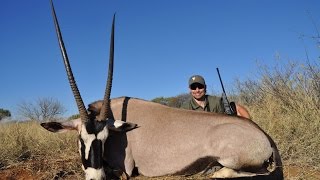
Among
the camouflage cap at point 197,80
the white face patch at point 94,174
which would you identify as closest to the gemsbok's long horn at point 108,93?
the white face patch at point 94,174

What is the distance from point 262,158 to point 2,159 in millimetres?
3208

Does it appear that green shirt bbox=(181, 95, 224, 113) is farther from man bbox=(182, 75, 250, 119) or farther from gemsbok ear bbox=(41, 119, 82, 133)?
gemsbok ear bbox=(41, 119, 82, 133)

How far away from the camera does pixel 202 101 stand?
5.11m

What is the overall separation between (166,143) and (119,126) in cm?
41

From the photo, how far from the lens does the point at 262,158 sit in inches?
131

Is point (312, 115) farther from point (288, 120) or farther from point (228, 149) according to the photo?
point (228, 149)

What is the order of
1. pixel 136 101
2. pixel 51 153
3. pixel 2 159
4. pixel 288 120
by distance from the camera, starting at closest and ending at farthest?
pixel 136 101, pixel 2 159, pixel 51 153, pixel 288 120

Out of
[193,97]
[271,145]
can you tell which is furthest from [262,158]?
[193,97]

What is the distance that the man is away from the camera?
16.3ft

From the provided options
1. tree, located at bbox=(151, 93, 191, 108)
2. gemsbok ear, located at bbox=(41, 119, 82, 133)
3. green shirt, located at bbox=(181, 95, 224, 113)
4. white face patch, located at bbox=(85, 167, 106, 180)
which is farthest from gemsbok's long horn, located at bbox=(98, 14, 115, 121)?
tree, located at bbox=(151, 93, 191, 108)

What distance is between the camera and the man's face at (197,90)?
4980 millimetres

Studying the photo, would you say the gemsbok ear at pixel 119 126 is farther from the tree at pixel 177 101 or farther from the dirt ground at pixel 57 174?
the tree at pixel 177 101

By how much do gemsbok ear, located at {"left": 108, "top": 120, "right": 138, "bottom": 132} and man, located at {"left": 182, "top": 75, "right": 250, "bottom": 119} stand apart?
1.57 m

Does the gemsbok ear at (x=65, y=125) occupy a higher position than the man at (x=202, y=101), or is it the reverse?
the man at (x=202, y=101)
